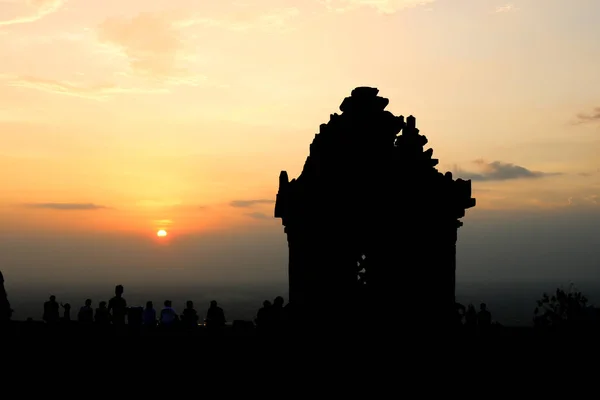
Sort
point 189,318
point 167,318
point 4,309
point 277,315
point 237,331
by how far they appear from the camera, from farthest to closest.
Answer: point 4,309, point 189,318, point 167,318, point 237,331, point 277,315

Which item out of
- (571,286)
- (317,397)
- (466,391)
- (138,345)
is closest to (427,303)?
(466,391)

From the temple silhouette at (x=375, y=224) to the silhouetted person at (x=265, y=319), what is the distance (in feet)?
1.95

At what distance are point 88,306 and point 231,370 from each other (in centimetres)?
565

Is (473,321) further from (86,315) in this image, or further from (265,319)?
(86,315)

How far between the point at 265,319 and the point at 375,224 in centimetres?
337

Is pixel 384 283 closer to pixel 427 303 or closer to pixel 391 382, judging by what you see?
pixel 427 303

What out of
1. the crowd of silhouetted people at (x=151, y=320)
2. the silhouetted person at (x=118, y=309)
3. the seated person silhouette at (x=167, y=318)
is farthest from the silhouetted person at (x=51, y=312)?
the seated person silhouette at (x=167, y=318)

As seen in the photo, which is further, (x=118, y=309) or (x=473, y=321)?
(x=473, y=321)

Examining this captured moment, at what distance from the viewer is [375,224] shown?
59.9ft

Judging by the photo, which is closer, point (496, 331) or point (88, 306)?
point (496, 331)

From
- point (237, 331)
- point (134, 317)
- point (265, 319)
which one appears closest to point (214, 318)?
point (237, 331)

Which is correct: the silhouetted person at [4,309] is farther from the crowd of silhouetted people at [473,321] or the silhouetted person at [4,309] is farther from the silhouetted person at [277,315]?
the crowd of silhouetted people at [473,321]

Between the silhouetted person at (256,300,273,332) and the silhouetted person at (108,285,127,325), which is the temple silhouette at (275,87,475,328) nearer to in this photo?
the silhouetted person at (256,300,273,332)

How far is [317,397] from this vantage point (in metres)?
17.0
